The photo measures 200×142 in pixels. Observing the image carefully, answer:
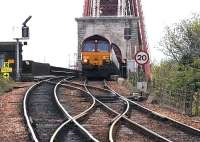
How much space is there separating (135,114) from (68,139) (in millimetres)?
7181

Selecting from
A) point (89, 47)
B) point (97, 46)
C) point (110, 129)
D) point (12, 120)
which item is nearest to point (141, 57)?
Result: point (12, 120)

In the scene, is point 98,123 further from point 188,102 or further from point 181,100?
point 181,100

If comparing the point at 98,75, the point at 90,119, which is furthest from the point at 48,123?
the point at 98,75

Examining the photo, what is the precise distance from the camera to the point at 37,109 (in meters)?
21.6

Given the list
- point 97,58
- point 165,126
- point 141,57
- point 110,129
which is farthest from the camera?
point 97,58

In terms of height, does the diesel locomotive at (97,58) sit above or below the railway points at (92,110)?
above

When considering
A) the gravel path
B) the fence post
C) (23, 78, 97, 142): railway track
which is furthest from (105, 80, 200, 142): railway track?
the gravel path

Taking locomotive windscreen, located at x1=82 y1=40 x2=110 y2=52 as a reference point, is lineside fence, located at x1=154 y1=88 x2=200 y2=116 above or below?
below

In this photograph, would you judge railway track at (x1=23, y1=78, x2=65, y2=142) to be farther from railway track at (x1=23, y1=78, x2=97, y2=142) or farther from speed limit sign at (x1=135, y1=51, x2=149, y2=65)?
speed limit sign at (x1=135, y1=51, x2=149, y2=65)

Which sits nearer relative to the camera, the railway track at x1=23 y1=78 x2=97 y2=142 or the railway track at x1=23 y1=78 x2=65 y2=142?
the railway track at x1=23 y1=78 x2=97 y2=142

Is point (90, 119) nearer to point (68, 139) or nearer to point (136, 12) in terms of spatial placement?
point (68, 139)

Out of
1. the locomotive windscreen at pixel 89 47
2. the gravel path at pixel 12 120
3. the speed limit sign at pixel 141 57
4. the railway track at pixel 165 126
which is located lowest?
the railway track at pixel 165 126

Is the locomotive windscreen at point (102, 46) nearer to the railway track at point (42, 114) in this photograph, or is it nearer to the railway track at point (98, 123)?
the railway track at point (42, 114)

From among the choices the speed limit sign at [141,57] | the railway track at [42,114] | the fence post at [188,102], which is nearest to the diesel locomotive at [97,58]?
the railway track at [42,114]
